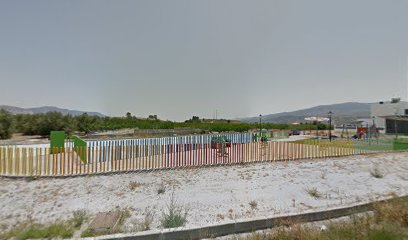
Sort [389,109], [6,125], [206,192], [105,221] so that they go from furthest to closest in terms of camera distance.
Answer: [389,109], [6,125], [206,192], [105,221]

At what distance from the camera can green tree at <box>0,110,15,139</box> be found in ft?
83.8

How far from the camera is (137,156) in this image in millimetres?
11383

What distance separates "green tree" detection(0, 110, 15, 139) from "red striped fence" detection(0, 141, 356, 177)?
1893 cm

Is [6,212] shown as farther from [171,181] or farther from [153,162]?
[153,162]

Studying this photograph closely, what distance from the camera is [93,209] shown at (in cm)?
638

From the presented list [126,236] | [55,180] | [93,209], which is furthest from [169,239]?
[55,180]

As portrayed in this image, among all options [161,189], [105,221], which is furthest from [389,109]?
[105,221]

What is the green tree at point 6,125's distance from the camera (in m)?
25.5

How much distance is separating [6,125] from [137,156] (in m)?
24.2

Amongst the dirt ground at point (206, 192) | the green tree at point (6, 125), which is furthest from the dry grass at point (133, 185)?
the green tree at point (6, 125)

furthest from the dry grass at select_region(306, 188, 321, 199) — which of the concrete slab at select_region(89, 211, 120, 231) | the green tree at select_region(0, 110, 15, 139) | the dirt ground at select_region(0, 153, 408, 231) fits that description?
the green tree at select_region(0, 110, 15, 139)

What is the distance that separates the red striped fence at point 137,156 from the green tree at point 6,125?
18934 mm

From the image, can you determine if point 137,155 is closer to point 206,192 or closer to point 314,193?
point 206,192

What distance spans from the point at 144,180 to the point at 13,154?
20.9 feet
